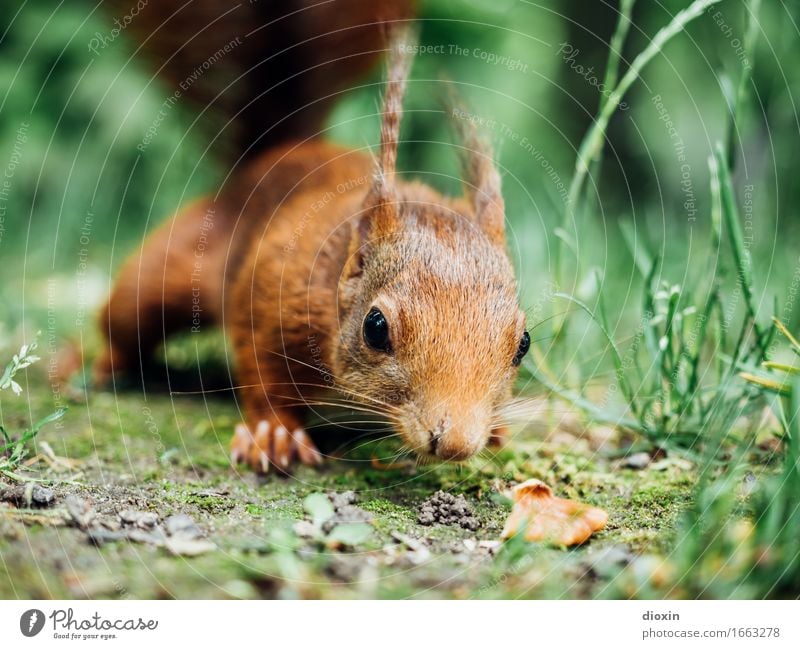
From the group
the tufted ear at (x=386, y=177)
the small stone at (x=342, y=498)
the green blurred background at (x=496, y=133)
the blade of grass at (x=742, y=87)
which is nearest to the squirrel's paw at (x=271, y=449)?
the small stone at (x=342, y=498)

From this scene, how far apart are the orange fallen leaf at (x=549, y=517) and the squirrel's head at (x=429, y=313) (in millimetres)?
221

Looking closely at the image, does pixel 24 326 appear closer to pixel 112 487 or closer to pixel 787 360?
pixel 112 487

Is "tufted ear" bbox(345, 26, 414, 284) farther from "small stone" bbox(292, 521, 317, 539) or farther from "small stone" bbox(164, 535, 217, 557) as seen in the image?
"small stone" bbox(164, 535, 217, 557)

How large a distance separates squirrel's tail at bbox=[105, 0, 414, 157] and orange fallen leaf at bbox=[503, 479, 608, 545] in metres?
2.19

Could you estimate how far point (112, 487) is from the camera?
2.21 meters

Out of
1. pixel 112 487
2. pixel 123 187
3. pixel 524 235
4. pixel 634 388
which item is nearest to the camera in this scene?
pixel 112 487

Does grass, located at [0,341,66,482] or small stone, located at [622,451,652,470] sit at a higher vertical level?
grass, located at [0,341,66,482]

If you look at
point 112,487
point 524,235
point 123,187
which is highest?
point 123,187

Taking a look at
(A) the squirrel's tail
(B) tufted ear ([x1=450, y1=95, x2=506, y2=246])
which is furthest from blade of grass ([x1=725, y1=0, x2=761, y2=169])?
(A) the squirrel's tail

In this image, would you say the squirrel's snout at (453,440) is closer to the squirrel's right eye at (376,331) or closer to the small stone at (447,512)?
the small stone at (447,512)

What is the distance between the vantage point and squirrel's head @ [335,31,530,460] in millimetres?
2127

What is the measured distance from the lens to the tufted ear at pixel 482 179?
2.64 m
